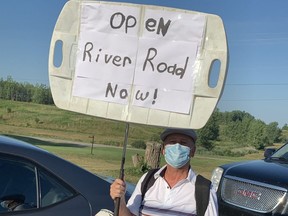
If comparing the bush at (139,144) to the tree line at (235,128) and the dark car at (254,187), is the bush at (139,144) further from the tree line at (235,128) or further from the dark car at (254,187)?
the dark car at (254,187)

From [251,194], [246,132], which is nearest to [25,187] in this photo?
[251,194]

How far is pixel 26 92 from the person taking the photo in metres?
48.4

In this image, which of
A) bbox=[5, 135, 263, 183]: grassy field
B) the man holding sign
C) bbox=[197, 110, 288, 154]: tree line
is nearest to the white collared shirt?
the man holding sign

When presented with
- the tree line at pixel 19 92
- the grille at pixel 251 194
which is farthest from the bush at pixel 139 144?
the grille at pixel 251 194

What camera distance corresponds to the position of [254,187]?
6172 millimetres

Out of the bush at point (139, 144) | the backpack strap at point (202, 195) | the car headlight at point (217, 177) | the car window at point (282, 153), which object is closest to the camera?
the backpack strap at point (202, 195)

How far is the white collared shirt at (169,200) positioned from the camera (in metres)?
2.39

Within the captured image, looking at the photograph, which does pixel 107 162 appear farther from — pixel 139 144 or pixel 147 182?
pixel 147 182

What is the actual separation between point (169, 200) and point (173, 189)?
0.22ft

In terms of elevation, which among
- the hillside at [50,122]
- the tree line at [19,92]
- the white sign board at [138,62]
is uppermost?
the white sign board at [138,62]

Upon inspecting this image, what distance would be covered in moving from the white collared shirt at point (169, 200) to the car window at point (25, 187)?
3.34ft

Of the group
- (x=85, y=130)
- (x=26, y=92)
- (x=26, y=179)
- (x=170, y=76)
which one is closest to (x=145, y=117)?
(x=170, y=76)

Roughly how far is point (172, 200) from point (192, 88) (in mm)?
594

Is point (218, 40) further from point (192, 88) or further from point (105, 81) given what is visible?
point (105, 81)
